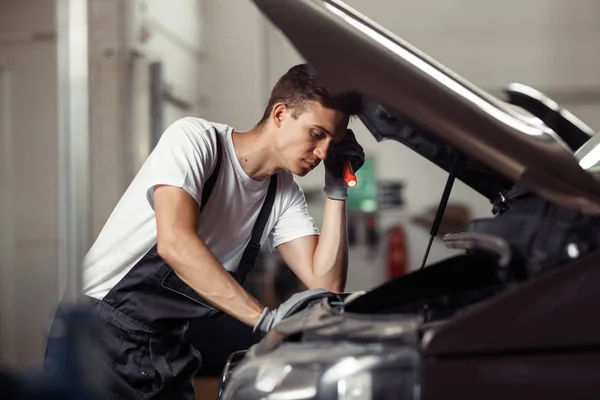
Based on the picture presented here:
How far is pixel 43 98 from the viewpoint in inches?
162

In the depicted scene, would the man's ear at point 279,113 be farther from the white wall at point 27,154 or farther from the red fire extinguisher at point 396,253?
the red fire extinguisher at point 396,253

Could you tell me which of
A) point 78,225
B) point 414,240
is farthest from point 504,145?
point 414,240

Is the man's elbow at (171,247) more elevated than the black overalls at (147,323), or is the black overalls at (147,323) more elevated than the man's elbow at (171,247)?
the man's elbow at (171,247)

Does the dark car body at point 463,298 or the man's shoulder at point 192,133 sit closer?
the dark car body at point 463,298

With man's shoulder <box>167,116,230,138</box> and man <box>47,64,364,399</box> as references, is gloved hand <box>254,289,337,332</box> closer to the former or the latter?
man <box>47,64,364,399</box>

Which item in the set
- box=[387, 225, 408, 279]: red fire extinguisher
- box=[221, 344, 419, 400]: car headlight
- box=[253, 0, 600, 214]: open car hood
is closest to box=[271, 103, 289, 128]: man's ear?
box=[253, 0, 600, 214]: open car hood

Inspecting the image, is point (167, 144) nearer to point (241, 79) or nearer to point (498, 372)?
point (498, 372)

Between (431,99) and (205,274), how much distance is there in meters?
0.54

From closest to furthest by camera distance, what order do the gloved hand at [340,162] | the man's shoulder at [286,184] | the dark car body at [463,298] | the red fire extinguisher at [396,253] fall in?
the dark car body at [463,298], the gloved hand at [340,162], the man's shoulder at [286,184], the red fire extinguisher at [396,253]

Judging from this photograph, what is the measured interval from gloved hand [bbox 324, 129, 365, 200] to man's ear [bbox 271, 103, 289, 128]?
11cm

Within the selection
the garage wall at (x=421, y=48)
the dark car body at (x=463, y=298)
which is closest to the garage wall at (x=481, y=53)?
the garage wall at (x=421, y=48)

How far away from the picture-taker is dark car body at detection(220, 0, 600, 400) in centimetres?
73

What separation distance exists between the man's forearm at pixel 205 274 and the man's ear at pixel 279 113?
329 mm

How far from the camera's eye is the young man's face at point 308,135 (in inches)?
52.2
